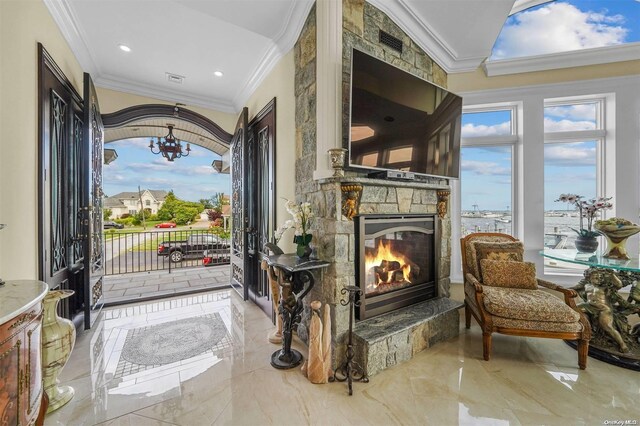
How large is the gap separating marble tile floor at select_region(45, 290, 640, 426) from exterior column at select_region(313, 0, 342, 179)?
5.28 feet

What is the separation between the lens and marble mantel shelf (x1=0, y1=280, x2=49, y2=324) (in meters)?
1.06

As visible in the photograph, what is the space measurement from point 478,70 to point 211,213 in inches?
293

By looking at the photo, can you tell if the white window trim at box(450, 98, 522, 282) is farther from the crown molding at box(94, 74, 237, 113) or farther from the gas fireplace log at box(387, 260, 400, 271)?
the crown molding at box(94, 74, 237, 113)

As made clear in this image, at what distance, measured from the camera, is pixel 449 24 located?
263 cm

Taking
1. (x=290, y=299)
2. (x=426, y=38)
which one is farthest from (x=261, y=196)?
(x=426, y=38)

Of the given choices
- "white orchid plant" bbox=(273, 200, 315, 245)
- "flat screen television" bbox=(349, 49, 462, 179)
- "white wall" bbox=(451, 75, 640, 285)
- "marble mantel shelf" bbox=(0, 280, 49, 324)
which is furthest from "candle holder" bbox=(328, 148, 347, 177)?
"white wall" bbox=(451, 75, 640, 285)

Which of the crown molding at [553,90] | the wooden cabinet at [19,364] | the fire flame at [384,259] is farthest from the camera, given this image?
the crown molding at [553,90]

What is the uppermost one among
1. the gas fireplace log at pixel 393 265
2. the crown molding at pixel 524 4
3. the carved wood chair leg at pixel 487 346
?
the crown molding at pixel 524 4

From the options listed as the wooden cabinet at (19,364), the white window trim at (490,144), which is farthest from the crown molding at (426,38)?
the wooden cabinet at (19,364)

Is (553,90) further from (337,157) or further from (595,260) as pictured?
(337,157)

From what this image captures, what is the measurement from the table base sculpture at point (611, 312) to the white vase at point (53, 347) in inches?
161

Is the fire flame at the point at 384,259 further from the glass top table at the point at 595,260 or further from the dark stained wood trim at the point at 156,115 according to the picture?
the dark stained wood trim at the point at 156,115

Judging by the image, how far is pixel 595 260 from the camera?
7.59 ft

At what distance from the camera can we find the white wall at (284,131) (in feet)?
8.59
